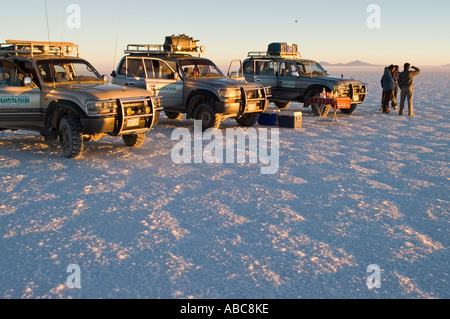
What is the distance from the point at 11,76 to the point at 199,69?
4.94 m

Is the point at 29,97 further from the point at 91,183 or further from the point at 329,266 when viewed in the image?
the point at 329,266

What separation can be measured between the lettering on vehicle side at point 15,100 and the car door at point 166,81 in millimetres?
3508

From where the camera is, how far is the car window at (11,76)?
9.13 m

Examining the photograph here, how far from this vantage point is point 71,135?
8.38 metres

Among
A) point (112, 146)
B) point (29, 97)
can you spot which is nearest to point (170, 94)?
point (112, 146)

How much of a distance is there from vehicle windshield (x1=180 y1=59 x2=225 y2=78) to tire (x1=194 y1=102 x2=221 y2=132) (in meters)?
0.98

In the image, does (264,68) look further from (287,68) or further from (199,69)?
(199,69)

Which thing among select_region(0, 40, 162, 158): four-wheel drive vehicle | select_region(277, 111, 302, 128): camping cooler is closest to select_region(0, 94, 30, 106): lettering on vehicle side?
select_region(0, 40, 162, 158): four-wheel drive vehicle

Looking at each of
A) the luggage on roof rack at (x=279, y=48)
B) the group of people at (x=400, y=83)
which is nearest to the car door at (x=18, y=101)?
the luggage on roof rack at (x=279, y=48)

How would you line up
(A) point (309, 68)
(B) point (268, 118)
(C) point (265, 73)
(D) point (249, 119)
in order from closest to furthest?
1. (D) point (249, 119)
2. (B) point (268, 118)
3. (A) point (309, 68)
4. (C) point (265, 73)

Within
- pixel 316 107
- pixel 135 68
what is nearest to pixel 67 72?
pixel 135 68

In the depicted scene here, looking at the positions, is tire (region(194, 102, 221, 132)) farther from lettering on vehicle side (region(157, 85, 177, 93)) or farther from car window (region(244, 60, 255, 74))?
car window (region(244, 60, 255, 74))

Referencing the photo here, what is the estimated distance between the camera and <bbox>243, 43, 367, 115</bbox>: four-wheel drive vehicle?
1515 cm
